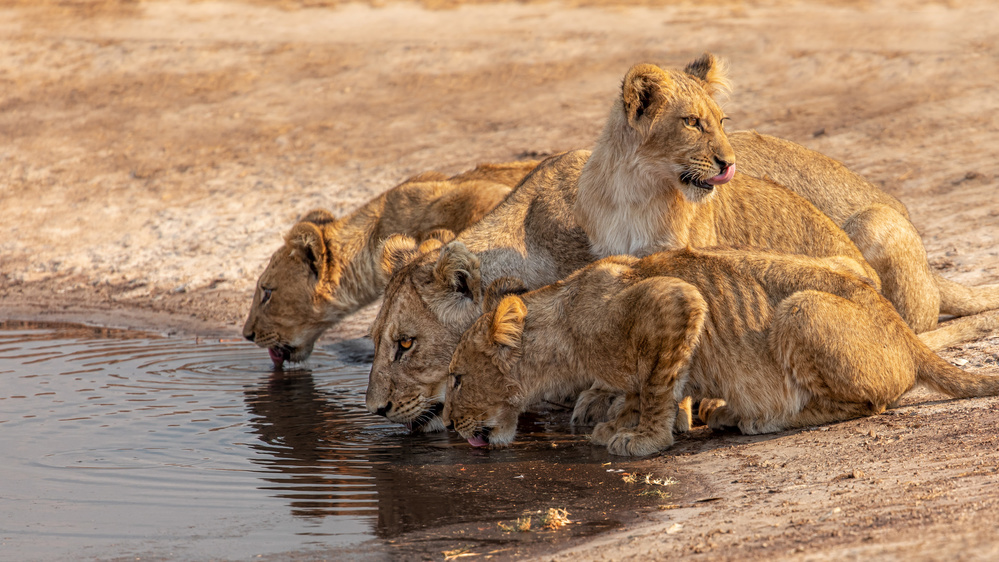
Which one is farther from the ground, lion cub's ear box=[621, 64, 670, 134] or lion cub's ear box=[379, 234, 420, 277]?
lion cub's ear box=[621, 64, 670, 134]

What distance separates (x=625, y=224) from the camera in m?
7.29

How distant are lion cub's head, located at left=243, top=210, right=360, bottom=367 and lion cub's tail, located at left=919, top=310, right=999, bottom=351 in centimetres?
471

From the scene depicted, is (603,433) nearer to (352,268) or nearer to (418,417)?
(418,417)

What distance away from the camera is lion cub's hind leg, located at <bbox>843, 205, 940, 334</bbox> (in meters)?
8.09

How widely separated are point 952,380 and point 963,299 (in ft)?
9.05

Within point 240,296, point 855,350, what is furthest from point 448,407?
point 240,296

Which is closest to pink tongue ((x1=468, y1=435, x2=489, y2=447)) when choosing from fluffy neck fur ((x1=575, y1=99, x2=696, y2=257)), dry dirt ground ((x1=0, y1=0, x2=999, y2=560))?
dry dirt ground ((x1=0, y1=0, x2=999, y2=560))

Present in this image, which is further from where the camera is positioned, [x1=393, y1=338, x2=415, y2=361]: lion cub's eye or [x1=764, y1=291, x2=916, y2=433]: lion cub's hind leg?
[x1=393, y1=338, x2=415, y2=361]: lion cub's eye

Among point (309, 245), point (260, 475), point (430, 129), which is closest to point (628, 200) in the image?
point (260, 475)

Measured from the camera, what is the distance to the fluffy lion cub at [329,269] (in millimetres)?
9672

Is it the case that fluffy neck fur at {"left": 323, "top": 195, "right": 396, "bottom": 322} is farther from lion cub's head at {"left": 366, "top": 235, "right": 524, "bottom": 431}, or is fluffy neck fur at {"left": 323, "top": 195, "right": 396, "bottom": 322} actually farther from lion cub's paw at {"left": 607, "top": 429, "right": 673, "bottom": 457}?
lion cub's paw at {"left": 607, "top": 429, "right": 673, "bottom": 457}

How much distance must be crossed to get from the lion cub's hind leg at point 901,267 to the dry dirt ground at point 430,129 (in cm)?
47

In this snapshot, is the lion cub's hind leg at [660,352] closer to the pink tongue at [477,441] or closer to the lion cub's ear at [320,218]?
the pink tongue at [477,441]

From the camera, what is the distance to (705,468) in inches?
235
